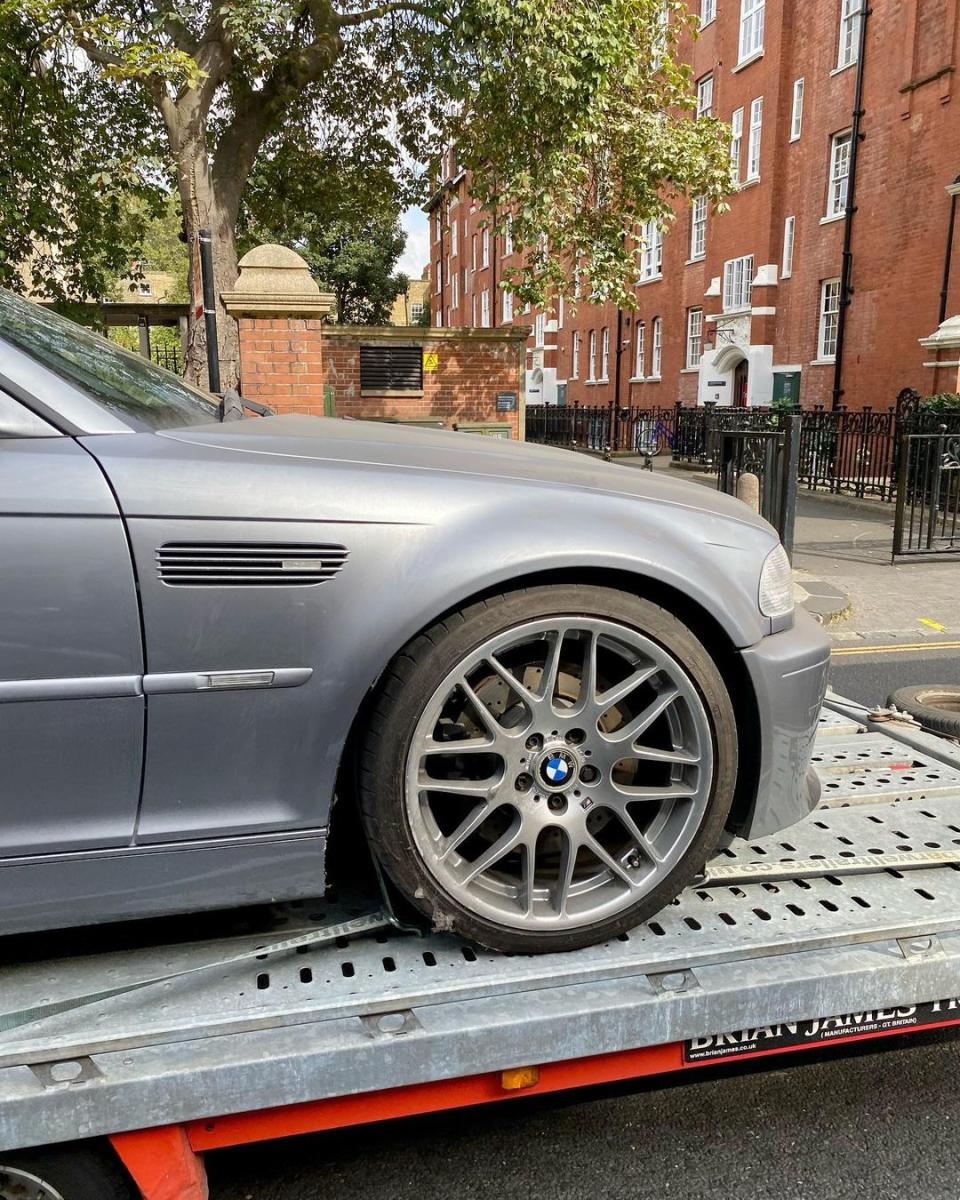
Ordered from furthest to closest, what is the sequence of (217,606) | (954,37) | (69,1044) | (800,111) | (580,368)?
1. (580,368)
2. (800,111)
3. (954,37)
4. (217,606)
5. (69,1044)

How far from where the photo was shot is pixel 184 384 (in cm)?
271

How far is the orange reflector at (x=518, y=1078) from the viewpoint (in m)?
1.85

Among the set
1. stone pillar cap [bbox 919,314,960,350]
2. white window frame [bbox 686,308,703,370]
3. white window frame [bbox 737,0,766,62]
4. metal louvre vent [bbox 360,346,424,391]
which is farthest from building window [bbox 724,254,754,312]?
metal louvre vent [bbox 360,346,424,391]

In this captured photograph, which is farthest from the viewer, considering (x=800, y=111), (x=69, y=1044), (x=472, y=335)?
(x=800, y=111)

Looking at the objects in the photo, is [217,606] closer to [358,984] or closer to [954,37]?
[358,984]

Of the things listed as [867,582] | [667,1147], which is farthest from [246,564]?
[867,582]

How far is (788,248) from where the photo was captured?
26.1 meters

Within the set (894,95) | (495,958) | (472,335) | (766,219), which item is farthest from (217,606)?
(766,219)

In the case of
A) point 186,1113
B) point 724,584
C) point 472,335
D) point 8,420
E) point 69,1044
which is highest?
point 472,335

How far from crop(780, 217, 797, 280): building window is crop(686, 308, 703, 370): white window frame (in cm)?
496

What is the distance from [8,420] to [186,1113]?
1297 millimetres

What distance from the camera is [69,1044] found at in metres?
1.63

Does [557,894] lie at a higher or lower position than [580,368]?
lower

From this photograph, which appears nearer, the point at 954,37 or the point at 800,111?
the point at 954,37
